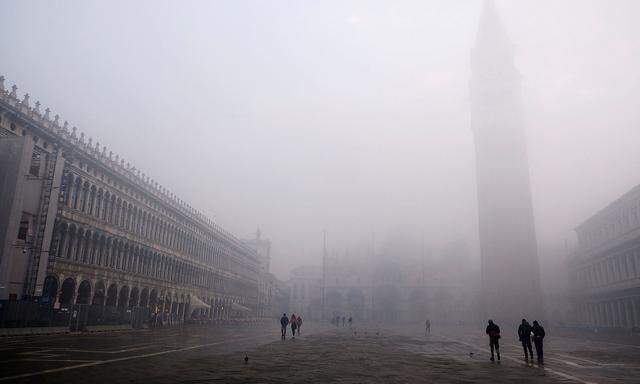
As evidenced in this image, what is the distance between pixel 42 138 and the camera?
38.7m

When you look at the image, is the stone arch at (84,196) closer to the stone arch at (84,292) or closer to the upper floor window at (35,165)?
the upper floor window at (35,165)

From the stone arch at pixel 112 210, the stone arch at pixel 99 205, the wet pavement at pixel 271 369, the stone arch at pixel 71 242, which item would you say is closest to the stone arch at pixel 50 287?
the stone arch at pixel 71 242

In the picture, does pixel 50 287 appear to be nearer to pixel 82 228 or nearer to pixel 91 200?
pixel 82 228

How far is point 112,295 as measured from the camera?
1874 inches

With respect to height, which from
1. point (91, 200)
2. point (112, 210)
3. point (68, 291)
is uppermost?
point (91, 200)

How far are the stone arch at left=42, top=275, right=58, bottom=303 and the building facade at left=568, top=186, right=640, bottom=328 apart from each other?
61.3 metres

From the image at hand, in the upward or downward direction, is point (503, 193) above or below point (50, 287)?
above

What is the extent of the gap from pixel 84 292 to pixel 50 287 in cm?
506

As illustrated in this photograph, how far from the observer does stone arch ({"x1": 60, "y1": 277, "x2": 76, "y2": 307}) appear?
40438 millimetres

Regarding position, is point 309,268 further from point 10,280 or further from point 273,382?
point 273,382

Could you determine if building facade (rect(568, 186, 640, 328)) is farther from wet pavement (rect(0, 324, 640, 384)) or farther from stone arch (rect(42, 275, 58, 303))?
stone arch (rect(42, 275, 58, 303))

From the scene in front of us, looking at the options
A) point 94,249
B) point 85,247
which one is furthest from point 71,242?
point 94,249

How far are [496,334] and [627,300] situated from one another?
55339 mm

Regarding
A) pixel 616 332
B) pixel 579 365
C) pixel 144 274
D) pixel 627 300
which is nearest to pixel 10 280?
pixel 144 274
